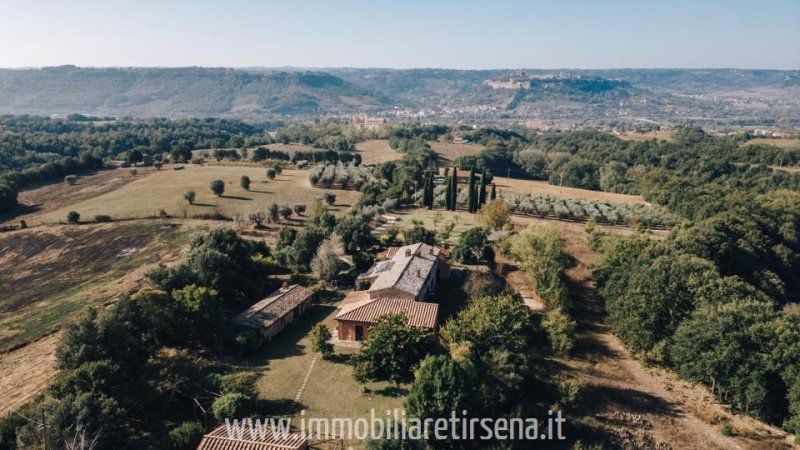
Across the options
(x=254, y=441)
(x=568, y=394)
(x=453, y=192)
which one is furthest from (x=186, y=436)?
(x=453, y=192)

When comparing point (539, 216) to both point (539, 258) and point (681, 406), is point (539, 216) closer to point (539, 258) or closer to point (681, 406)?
point (539, 258)

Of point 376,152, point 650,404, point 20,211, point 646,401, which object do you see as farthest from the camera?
point 376,152

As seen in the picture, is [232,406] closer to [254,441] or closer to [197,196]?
[254,441]

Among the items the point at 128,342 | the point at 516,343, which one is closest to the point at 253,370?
the point at 128,342

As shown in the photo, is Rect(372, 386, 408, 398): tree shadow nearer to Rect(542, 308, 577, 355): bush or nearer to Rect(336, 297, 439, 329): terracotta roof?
Rect(336, 297, 439, 329): terracotta roof

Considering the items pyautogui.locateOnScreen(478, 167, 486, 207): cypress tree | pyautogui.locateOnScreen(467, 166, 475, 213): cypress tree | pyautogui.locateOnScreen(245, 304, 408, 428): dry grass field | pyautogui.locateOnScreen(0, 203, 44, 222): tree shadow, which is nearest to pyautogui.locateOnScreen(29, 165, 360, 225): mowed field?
pyautogui.locateOnScreen(0, 203, 44, 222): tree shadow

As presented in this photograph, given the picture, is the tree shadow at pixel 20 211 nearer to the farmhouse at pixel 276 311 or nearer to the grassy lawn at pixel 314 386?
the farmhouse at pixel 276 311
